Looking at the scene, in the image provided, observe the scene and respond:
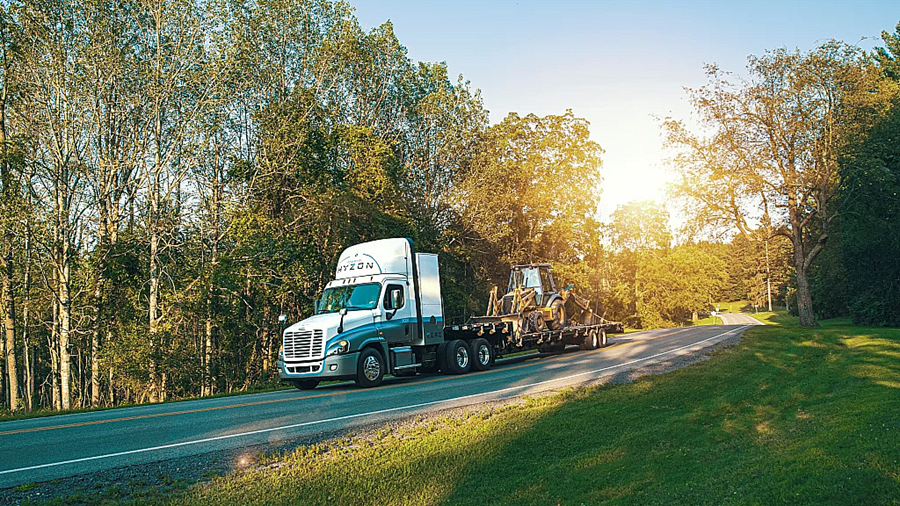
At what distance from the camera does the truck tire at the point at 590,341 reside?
2714 centimetres

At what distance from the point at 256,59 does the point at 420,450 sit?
89.7 ft

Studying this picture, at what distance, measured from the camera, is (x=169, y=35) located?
1013 inches

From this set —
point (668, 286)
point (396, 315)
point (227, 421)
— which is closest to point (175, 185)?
point (396, 315)

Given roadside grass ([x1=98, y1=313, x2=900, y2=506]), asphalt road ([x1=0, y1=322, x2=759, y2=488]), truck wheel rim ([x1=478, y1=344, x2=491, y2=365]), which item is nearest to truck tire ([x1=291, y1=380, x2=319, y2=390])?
asphalt road ([x1=0, y1=322, x2=759, y2=488])

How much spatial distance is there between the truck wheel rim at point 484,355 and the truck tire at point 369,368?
14.1ft

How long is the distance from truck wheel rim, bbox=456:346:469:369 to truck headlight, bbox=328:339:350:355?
456 centimetres

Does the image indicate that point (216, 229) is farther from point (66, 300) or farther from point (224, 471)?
point (224, 471)

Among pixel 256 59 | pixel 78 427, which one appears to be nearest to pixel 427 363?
pixel 78 427

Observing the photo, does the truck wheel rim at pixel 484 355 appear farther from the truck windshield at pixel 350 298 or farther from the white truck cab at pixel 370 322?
the truck windshield at pixel 350 298

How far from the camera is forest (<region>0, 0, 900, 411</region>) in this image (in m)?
23.6

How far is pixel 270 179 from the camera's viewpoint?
29.5m

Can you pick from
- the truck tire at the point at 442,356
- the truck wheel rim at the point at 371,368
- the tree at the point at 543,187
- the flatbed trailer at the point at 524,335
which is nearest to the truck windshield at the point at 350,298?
the truck wheel rim at the point at 371,368

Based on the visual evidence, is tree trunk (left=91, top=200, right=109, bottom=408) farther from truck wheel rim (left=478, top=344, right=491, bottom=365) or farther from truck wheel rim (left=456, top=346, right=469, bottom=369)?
truck wheel rim (left=478, top=344, right=491, bottom=365)

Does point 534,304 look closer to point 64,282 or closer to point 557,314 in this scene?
point 557,314
